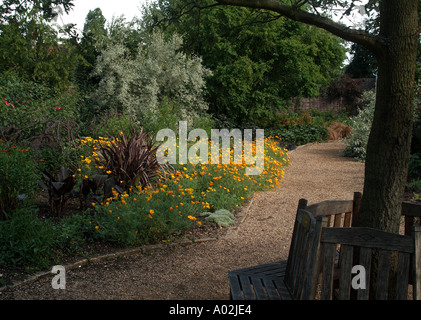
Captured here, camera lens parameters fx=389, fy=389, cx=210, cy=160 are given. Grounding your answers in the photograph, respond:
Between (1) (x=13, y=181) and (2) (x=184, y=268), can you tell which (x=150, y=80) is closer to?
(1) (x=13, y=181)

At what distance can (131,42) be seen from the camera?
14125mm

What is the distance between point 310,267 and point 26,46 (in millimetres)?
11250

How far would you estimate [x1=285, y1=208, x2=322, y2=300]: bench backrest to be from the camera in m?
2.25

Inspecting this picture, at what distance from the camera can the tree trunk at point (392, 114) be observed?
2830 millimetres

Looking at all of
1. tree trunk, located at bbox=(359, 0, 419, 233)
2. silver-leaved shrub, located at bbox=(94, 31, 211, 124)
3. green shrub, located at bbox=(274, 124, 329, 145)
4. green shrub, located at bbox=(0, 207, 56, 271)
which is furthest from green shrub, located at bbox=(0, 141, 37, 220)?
green shrub, located at bbox=(274, 124, 329, 145)

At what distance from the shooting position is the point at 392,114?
112 inches

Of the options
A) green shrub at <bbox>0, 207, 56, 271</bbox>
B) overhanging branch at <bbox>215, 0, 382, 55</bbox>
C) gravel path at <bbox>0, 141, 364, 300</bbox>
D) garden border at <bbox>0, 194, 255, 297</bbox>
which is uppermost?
overhanging branch at <bbox>215, 0, 382, 55</bbox>

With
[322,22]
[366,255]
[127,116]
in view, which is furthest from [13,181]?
[127,116]

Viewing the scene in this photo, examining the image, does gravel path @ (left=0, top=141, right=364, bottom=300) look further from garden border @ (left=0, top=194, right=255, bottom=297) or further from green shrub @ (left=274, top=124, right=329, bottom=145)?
green shrub @ (left=274, top=124, right=329, bottom=145)

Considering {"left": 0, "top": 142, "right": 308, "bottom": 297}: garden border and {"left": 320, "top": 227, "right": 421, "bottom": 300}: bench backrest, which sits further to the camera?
{"left": 0, "top": 142, "right": 308, "bottom": 297}: garden border

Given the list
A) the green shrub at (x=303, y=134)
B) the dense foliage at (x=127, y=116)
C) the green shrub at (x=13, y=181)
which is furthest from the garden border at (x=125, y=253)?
the green shrub at (x=303, y=134)

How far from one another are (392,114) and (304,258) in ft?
4.17

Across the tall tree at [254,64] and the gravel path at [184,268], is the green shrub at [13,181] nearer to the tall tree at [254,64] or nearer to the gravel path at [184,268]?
the gravel path at [184,268]
